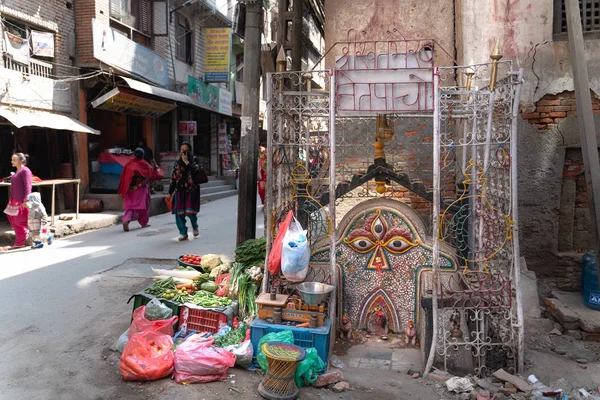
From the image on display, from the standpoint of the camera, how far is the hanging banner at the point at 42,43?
1329 cm

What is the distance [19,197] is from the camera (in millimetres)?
9727

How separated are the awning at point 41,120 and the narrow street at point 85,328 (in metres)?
3.48

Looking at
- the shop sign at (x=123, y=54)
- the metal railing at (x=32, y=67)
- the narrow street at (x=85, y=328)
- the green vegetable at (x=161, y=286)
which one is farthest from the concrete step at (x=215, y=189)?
the green vegetable at (x=161, y=286)

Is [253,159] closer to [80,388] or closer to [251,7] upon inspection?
[251,7]

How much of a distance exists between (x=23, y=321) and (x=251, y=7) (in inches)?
192

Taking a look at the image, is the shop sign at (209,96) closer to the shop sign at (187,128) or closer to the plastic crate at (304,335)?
the shop sign at (187,128)

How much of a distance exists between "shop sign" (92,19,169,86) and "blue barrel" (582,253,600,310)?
1328 centimetres

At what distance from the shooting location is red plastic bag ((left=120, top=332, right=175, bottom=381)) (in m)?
4.43

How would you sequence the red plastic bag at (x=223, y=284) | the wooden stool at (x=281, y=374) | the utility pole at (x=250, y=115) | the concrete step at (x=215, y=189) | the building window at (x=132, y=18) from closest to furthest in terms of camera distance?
the wooden stool at (x=281, y=374)
the red plastic bag at (x=223, y=284)
the utility pole at (x=250, y=115)
the building window at (x=132, y=18)
the concrete step at (x=215, y=189)

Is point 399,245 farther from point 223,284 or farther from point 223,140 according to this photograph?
point 223,140

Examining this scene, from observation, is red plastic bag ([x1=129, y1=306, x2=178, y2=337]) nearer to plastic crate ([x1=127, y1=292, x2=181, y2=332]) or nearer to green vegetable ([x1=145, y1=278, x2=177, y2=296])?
plastic crate ([x1=127, y1=292, x2=181, y2=332])

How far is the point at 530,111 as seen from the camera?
7.23 m

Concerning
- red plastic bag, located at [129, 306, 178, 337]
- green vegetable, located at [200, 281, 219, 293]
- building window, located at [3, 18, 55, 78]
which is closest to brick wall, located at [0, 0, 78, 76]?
building window, located at [3, 18, 55, 78]

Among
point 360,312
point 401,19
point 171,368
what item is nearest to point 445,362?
point 360,312
